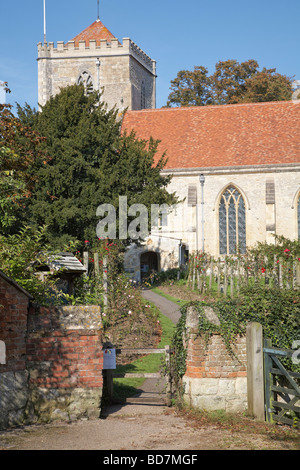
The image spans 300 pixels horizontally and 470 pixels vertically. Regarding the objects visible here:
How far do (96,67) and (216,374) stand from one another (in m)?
36.3

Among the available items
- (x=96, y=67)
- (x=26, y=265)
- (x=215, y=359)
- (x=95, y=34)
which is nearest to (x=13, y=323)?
(x=26, y=265)

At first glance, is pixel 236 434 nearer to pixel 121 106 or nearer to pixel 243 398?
pixel 243 398

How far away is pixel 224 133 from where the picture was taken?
3294 centimetres

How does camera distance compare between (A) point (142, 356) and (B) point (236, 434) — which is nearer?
(B) point (236, 434)

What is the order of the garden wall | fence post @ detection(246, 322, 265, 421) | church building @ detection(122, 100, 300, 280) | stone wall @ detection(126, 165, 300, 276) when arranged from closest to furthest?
the garden wall, fence post @ detection(246, 322, 265, 421), stone wall @ detection(126, 165, 300, 276), church building @ detection(122, 100, 300, 280)

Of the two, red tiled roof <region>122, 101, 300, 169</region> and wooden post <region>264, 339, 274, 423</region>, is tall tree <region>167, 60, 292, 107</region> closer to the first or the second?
red tiled roof <region>122, 101, 300, 169</region>

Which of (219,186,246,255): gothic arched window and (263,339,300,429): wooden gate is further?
(219,186,246,255): gothic arched window

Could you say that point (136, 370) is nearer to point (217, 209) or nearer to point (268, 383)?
point (268, 383)

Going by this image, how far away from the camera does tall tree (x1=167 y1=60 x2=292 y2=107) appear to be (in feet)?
134

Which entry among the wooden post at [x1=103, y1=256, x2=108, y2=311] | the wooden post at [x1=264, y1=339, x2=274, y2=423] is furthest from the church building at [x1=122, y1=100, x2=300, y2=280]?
the wooden post at [x1=264, y1=339, x2=274, y2=423]

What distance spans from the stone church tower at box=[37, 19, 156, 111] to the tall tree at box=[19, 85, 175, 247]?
17847 millimetres

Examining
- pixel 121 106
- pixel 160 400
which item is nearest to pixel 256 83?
pixel 121 106

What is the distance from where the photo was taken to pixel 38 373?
8.09 meters

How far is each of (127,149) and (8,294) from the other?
1660cm
